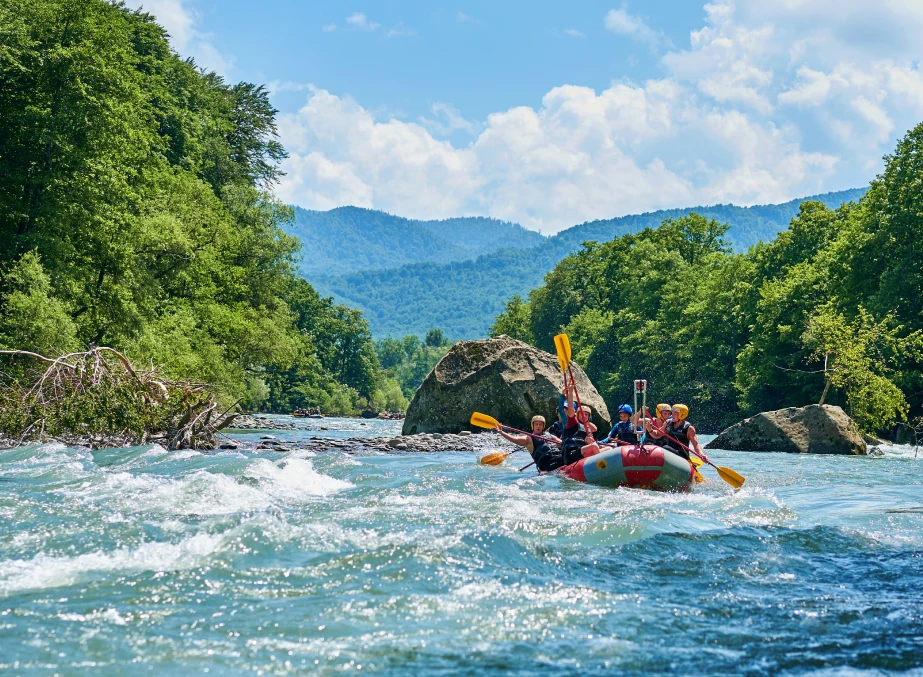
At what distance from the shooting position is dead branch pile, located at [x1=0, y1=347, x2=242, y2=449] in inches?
607

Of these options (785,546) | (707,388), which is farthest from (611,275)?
(785,546)

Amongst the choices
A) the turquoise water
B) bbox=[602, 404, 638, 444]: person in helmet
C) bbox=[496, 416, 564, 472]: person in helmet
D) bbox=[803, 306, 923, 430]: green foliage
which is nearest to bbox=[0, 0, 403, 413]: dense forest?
bbox=[496, 416, 564, 472]: person in helmet

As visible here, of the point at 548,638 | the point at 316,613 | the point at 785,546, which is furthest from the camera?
the point at 785,546

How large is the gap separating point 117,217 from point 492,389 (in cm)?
961

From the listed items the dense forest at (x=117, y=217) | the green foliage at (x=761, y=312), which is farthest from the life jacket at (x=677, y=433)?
the green foliage at (x=761, y=312)

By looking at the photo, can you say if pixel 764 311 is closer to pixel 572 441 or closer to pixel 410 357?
pixel 572 441

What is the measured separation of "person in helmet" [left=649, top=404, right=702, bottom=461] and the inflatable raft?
110cm

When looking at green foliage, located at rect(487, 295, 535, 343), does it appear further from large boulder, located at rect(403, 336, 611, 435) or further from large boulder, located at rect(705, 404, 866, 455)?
large boulder, located at rect(705, 404, 866, 455)

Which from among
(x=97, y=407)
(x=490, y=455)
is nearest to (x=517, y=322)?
(x=490, y=455)

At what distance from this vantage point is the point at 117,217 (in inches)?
834

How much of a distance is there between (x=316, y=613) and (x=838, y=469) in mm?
13303

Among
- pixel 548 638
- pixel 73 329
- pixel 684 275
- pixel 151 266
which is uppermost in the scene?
pixel 684 275

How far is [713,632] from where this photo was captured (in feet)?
17.6

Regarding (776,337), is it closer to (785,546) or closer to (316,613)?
(785,546)
